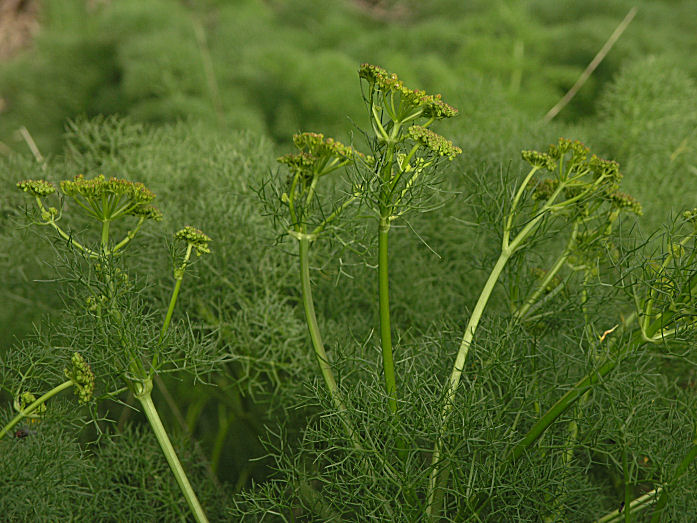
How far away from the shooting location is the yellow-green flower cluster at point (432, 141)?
1.59ft

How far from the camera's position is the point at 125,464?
72cm

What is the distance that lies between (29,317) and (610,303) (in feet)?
2.50

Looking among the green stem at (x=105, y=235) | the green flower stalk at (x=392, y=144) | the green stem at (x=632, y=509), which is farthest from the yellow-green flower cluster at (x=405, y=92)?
the green stem at (x=632, y=509)

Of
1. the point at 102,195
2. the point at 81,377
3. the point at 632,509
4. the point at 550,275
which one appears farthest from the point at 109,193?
the point at 632,509

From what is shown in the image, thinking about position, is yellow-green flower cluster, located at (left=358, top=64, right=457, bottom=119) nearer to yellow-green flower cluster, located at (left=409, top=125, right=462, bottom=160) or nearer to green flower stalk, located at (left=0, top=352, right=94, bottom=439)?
yellow-green flower cluster, located at (left=409, top=125, right=462, bottom=160)

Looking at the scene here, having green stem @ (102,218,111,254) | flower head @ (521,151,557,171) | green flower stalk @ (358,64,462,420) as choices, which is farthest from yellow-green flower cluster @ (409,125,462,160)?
green stem @ (102,218,111,254)

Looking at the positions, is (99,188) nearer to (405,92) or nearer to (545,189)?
(405,92)

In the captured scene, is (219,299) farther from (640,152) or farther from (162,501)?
(640,152)

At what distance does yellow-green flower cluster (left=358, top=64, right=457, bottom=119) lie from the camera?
0.47 m

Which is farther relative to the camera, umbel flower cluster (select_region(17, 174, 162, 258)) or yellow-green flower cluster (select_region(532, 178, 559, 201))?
yellow-green flower cluster (select_region(532, 178, 559, 201))

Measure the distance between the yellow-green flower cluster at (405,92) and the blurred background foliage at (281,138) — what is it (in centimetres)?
9

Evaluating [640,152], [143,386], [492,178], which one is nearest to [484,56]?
[640,152]

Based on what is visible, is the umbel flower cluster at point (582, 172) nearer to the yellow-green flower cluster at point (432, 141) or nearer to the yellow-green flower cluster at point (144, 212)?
the yellow-green flower cluster at point (432, 141)

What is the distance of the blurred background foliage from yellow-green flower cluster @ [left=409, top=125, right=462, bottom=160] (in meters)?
0.07
